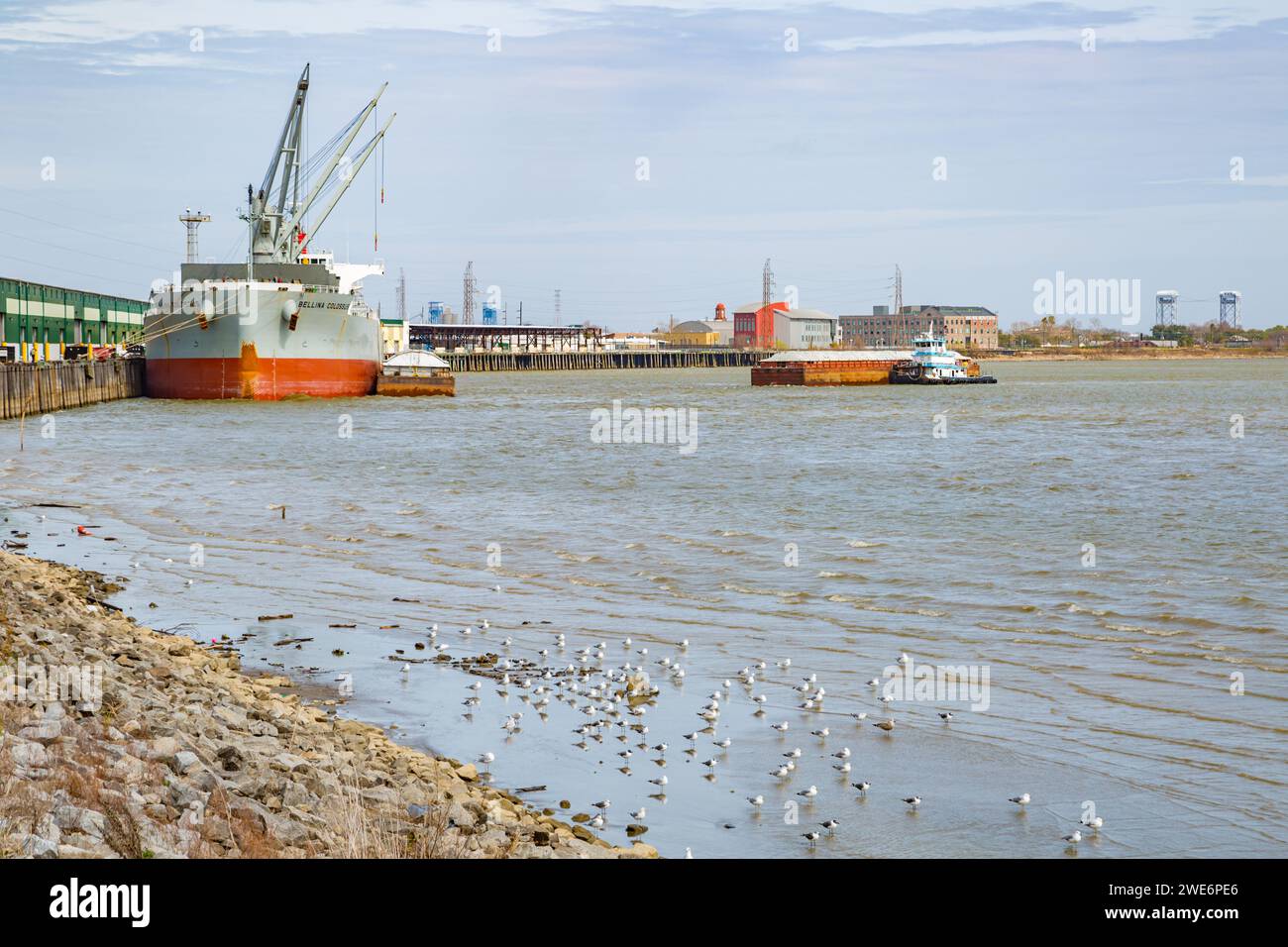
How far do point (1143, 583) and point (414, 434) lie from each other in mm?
43245

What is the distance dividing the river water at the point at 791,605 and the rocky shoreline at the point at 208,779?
917 millimetres

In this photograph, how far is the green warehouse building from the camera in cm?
8788

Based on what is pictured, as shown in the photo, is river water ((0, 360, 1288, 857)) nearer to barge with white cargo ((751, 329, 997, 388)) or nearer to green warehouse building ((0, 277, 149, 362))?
green warehouse building ((0, 277, 149, 362))

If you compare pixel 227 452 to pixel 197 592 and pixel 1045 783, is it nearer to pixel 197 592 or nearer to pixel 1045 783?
pixel 197 592

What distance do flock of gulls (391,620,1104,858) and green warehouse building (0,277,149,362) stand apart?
6923 cm

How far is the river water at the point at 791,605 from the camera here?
10.1 meters

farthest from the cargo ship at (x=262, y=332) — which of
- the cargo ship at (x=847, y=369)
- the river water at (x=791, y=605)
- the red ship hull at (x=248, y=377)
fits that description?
the cargo ship at (x=847, y=369)

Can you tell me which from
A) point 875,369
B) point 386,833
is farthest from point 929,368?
point 386,833

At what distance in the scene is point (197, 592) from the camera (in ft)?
62.0

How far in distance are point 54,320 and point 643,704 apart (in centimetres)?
10224

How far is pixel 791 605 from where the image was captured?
18.4 meters

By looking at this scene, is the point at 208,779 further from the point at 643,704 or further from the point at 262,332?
the point at 262,332

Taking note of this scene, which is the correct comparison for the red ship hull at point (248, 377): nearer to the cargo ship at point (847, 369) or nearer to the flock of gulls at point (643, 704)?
the flock of gulls at point (643, 704)
